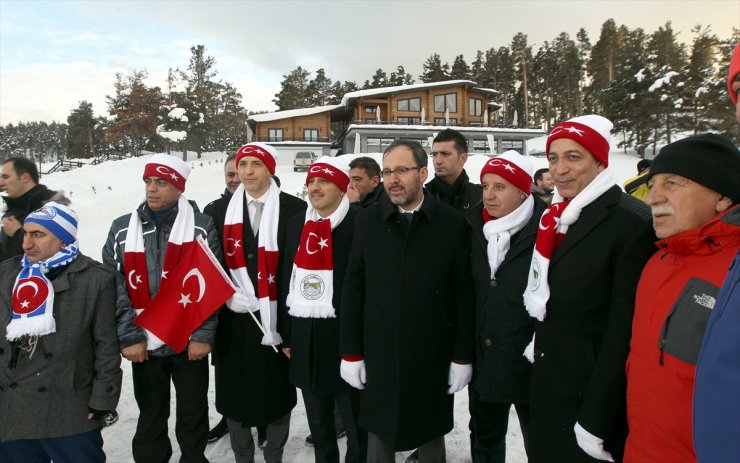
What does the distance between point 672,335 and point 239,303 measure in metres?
2.82

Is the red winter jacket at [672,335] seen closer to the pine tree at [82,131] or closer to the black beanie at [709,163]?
the black beanie at [709,163]

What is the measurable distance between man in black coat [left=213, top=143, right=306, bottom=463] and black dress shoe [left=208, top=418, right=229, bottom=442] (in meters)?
0.66

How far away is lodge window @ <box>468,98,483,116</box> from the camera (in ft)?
141

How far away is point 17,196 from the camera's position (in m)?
4.27

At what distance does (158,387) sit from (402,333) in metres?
2.00

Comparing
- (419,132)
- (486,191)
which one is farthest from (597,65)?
(486,191)

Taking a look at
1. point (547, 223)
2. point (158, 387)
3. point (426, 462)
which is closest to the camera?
point (547, 223)

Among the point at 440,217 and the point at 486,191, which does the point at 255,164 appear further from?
the point at 486,191

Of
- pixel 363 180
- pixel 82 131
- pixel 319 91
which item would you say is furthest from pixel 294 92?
pixel 363 180

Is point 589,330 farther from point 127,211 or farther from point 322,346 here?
point 127,211

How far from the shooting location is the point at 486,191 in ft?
9.82

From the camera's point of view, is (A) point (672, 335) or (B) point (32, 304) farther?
(B) point (32, 304)

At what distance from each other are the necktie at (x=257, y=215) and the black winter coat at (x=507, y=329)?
1.97 meters

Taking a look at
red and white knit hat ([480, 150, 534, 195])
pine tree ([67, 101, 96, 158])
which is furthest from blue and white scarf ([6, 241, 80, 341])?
pine tree ([67, 101, 96, 158])
